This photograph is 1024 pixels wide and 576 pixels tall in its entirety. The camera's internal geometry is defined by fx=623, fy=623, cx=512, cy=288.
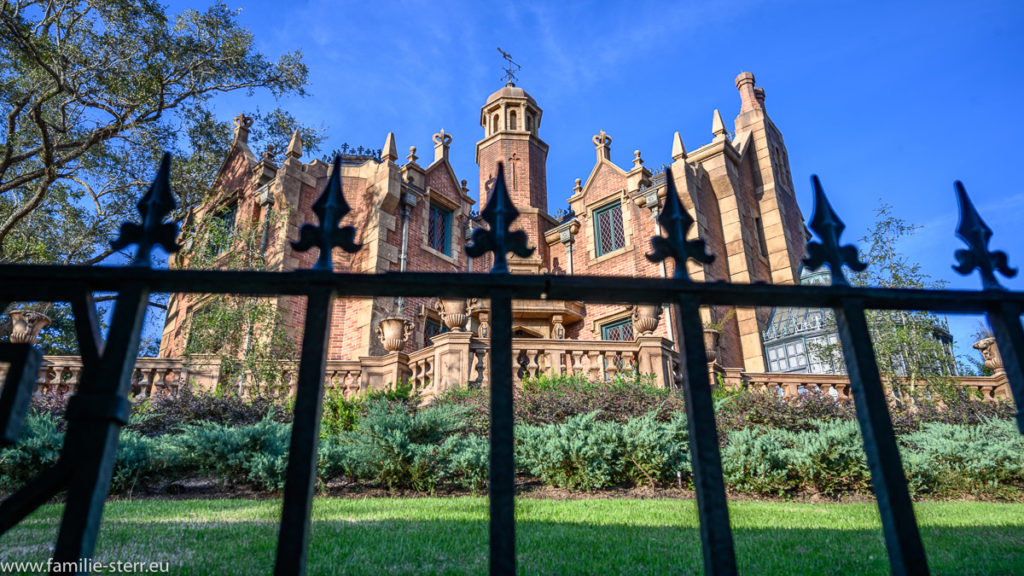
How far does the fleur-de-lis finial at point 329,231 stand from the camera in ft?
6.91

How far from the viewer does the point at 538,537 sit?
4.76 metres

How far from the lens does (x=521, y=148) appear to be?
88.1 feet

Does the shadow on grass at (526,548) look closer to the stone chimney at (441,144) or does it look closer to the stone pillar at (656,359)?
the stone pillar at (656,359)

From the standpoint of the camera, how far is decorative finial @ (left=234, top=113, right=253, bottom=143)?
23.6m

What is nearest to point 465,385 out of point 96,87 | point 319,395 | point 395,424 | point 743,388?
point 395,424

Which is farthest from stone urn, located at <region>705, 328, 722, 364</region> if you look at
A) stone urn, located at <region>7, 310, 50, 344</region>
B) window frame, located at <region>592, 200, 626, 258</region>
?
stone urn, located at <region>7, 310, 50, 344</region>

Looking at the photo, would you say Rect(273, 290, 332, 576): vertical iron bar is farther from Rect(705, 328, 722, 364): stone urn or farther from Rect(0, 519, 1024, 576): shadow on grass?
Rect(705, 328, 722, 364): stone urn

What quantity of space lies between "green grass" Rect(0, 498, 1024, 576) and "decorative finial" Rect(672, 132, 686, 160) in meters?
16.7

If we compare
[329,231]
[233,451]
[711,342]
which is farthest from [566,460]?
[711,342]

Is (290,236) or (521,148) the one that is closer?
(290,236)

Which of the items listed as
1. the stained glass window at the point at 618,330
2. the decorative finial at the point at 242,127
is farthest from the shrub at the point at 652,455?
the decorative finial at the point at 242,127

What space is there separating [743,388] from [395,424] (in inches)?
314

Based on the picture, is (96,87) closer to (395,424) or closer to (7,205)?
(7,205)

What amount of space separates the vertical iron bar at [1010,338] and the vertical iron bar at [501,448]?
1.69m
